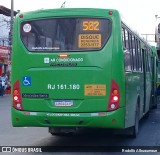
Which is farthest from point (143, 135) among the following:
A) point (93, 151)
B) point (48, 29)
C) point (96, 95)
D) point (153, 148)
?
point (48, 29)

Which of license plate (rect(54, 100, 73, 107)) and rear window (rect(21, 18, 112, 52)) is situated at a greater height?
rear window (rect(21, 18, 112, 52))

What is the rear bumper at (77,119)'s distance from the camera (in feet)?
29.7

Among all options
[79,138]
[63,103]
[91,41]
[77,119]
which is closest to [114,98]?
[77,119]

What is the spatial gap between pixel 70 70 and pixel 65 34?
801 millimetres

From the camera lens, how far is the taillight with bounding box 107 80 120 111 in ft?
29.8

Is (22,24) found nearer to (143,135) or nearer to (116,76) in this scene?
(116,76)

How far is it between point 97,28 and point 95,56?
2.02 feet

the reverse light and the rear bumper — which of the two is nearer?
the rear bumper

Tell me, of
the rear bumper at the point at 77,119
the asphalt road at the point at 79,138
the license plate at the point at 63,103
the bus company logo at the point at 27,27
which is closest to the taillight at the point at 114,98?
the rear bumper at the point at 77,119

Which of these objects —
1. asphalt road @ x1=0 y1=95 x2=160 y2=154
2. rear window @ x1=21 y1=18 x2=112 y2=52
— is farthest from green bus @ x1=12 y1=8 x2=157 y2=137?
asphalt road @ x1=0 y1=95 x2=160 y2=154

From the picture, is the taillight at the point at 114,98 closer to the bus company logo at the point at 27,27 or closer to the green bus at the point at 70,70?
the green bus at the point at 70,70

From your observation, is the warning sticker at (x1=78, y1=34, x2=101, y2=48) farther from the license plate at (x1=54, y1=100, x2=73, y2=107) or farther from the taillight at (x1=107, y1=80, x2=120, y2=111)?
the license plate at (x1=54, y1=100, x2=73, y2=107)

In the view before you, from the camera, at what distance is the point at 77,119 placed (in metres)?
9.12

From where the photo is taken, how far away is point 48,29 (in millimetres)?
9555
